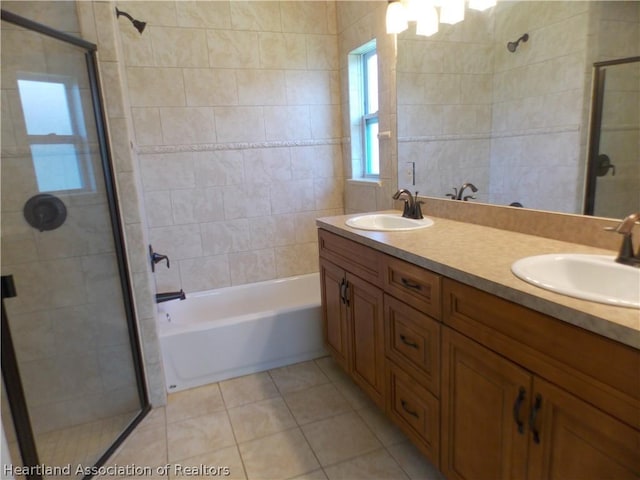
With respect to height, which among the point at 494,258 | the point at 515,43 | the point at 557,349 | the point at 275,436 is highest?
the point at 515,43

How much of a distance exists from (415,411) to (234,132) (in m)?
2.13

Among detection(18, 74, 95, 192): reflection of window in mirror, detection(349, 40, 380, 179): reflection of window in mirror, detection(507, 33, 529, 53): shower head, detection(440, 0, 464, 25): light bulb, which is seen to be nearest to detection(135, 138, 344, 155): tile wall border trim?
detection(349, 40, 380, 179): reflection of window in mirror

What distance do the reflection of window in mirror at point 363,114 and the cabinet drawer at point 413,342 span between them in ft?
4.74

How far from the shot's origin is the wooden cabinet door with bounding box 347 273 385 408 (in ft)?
5.80

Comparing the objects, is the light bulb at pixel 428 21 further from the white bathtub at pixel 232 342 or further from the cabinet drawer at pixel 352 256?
the white bathtub at pixel 232 342

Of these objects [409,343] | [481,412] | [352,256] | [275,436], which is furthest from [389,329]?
[275,436]

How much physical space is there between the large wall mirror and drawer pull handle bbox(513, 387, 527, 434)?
0.73m

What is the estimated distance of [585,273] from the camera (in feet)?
3.97

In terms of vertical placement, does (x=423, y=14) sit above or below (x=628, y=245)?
above

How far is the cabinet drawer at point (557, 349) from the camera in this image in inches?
31.8

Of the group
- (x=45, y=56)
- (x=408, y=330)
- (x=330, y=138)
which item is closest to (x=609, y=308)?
(x=408, y=330)

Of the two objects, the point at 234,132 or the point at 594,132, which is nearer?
the point at 594,132

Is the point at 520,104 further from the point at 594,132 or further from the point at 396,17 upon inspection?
the point at 396,17

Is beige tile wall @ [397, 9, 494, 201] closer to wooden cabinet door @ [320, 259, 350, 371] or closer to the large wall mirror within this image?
the large wall mirror
